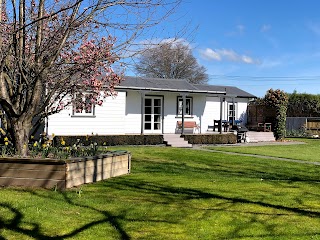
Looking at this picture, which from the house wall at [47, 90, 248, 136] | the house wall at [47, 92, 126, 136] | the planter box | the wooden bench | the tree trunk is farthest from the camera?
the wooden bench

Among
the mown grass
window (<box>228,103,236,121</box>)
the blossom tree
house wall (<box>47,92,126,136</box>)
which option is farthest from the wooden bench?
the blossom tree

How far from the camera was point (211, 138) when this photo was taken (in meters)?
22.6

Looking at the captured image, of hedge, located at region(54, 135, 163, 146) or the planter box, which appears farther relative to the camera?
hedge, located at region(54, 135, 163, 146)

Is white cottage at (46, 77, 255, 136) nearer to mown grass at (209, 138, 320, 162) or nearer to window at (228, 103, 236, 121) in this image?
window at (228, 103, 236, 121)

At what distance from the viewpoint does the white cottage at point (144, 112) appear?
20703 mm

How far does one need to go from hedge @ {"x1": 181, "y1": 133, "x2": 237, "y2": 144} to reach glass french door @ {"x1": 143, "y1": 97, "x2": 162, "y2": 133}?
9.20 ft

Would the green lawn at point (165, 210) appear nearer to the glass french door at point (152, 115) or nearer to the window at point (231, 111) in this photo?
the glass french door at point (152, 115)

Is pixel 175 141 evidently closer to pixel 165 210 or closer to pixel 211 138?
pixel 211 138

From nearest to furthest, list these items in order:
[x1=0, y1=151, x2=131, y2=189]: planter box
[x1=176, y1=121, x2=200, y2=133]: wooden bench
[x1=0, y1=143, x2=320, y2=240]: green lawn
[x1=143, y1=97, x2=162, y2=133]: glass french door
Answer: [x1=0, y1=143, x2=320, y2=240]: green lawn
[x1=0, y1=151, x2=131, y2=189]: planter box
[x1=143, y1=97, x2=162, y2=133]: glass french door
[x1=176, y1=121, x2=200, y2=133]: wooden bench

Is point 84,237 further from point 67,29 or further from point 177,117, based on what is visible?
point 177,117

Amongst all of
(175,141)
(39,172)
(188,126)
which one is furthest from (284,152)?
(39,172)

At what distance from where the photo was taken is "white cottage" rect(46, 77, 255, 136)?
2070 cm

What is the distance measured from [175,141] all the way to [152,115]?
11.1 feet

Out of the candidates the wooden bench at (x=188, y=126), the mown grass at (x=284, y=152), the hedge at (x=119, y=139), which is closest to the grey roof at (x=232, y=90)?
the wooden bench at (x=188, y=126)
